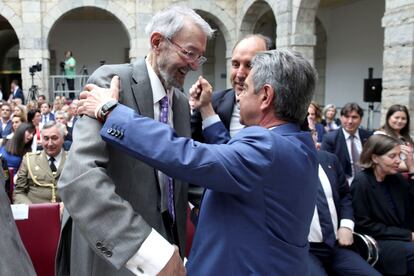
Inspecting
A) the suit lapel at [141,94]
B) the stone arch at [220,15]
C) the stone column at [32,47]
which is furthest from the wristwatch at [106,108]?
the stone column at [32,47]

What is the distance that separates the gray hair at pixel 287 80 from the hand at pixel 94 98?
0.46 m

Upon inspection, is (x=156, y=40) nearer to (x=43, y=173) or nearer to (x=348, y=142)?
(x=43, y=173)

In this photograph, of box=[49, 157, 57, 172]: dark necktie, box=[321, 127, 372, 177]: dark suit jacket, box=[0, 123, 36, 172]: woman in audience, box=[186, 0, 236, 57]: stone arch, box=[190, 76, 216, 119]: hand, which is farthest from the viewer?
box=[186, 0, 236, 57]: stone arch

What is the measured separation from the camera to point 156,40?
61.2 inches

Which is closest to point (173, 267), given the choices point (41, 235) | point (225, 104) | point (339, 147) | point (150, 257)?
point (150, 257)

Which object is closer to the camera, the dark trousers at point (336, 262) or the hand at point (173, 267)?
the hand at point (173, 267)

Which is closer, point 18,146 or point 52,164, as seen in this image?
point 52,164

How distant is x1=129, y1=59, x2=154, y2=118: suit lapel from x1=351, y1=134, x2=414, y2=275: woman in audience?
238 centimetres

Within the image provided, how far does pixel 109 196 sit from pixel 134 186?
233mm

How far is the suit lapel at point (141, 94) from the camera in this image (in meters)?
1.52

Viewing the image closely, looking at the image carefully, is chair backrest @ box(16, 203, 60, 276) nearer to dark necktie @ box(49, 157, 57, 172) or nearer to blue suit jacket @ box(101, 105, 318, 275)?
dark necktie @ box(49, 157, 57, 172)

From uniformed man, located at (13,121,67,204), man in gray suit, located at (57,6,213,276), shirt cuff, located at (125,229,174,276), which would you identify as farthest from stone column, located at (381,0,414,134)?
shirt cuff, located at (125,229,174,276)

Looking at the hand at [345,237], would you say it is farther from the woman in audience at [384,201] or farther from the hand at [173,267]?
the hand at [173,267]

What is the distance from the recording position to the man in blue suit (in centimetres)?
121
